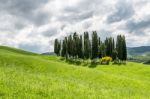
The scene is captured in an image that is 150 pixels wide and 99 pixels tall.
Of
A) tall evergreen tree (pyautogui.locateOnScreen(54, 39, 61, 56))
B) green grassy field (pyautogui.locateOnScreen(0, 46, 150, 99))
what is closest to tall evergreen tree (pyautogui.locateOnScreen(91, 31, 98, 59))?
tall evergreen tree (pyautogui.locateOnScreen(54, 39, 61, 56))

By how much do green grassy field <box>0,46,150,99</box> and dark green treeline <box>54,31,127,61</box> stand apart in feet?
133

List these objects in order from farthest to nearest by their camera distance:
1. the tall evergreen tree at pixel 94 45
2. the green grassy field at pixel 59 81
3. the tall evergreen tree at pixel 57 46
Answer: the tall evergreen tree at pixel 57 46 → the tall evergreen tree at pixel 94 45 → the green grassy field at pixel 59 81

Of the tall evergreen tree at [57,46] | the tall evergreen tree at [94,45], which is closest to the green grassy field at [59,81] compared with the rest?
the tall evergreen tree at [94,45]

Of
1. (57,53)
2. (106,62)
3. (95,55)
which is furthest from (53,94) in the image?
(57,53)

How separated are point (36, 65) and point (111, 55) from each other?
7909cm

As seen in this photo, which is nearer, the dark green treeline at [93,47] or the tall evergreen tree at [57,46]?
the dark green treeline at [93,47]

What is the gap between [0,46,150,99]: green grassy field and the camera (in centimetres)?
2348

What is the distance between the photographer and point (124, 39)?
13612 cm

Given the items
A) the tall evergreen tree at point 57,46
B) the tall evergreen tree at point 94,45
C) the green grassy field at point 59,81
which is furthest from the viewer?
the tall evergreen tree at point 57,46

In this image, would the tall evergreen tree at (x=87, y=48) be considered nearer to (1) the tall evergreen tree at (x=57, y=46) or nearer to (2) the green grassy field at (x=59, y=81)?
(1) the tall evergreen tree at (x=57, y=46)

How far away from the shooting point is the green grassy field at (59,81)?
23484mm

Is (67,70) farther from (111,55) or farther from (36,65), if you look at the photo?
(111,55)

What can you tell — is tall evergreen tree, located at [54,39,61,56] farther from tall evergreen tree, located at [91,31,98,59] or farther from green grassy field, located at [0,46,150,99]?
green grassy field, located at [0,46,150,99]

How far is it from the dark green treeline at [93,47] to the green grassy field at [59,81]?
40552mm
